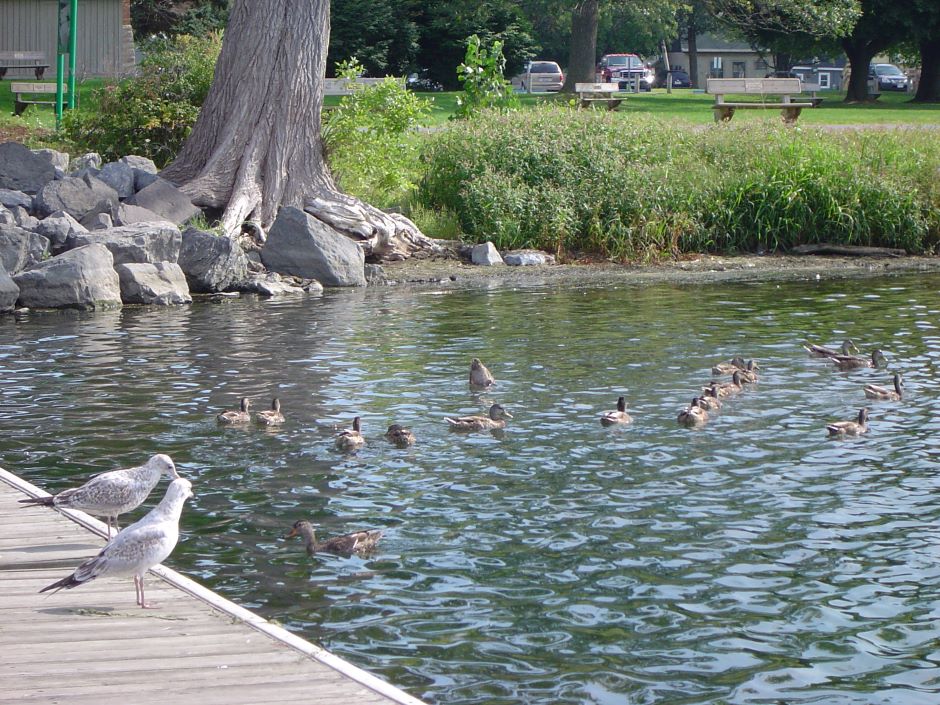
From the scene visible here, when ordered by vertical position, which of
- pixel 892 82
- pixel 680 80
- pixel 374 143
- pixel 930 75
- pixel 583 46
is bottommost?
pixel 374 143

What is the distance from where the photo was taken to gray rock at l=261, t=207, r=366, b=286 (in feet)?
78.3

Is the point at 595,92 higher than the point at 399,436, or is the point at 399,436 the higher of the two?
the point at 595,92

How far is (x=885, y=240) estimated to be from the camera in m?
28.2

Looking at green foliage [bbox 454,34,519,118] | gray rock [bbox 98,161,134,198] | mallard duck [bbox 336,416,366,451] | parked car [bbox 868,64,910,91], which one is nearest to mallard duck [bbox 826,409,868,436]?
mallard duck [bbox 336,416,366,451]

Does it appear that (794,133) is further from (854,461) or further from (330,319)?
(854,461)

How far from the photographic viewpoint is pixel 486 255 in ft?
84.8

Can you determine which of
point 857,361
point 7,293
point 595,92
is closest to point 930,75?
point 595,92

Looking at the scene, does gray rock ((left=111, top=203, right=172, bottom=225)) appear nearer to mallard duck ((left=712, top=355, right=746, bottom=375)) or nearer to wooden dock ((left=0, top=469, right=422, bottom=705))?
mallard duck ((left=712, top=355, right=746, bottom=375))

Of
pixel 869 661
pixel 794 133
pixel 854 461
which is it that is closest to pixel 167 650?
pixel 869 661

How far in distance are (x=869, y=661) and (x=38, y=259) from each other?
1807 centimetres

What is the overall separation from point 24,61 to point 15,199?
2840cm

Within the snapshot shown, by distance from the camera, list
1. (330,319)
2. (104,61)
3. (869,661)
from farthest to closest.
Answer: (104,61), (330,319), (869,661)

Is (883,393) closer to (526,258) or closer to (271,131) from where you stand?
(526,258)

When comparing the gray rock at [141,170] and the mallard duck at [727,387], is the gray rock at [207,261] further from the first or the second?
the mallard duck at [727,387]
